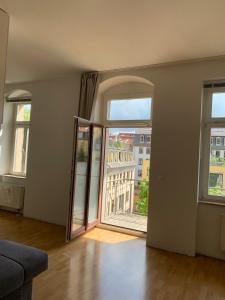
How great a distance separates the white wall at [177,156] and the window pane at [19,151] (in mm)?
3455

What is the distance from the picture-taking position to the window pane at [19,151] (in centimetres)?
588

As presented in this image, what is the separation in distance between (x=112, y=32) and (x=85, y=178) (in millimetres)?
2498

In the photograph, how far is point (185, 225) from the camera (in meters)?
3.69

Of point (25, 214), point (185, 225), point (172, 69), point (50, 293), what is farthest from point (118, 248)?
point (172, 69)

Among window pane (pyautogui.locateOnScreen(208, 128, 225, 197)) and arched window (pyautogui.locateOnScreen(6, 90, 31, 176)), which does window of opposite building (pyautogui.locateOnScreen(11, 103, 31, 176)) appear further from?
window pane (pyautogui.locateOnScreen(208, 128, 225, 197))

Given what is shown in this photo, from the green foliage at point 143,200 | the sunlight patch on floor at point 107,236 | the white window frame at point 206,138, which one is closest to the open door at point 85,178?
the sunlight patch on floor at point 107,236

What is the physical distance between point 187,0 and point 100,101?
8.98 feet

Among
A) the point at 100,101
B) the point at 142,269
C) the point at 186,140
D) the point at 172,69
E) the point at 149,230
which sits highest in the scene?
the point at 172,69

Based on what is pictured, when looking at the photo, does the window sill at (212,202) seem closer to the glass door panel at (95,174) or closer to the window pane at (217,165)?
the window pane at (217,165)

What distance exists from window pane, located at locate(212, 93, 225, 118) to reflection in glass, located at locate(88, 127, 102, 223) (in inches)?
82.4

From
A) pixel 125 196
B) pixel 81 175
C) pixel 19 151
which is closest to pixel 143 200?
pixel 125 196

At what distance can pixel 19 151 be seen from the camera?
5922 mm

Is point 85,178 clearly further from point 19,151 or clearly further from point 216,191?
point 19,151

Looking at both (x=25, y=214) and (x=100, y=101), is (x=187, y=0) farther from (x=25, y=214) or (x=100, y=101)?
(x=25, y=214)
